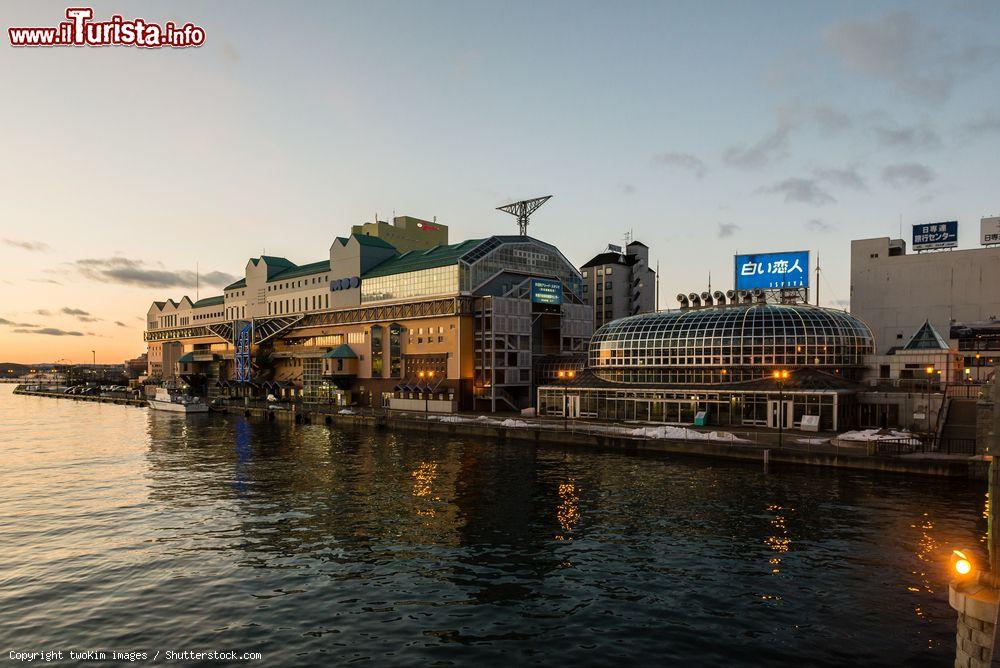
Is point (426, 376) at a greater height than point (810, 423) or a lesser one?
greater

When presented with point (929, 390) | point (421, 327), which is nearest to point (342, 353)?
point (421, 327)

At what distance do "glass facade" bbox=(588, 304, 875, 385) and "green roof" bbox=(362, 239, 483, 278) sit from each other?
139 ft

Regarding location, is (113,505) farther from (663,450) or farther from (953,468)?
(953,468)

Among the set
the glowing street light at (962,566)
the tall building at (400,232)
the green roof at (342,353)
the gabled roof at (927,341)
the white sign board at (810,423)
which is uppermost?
the tall building at (400,232)

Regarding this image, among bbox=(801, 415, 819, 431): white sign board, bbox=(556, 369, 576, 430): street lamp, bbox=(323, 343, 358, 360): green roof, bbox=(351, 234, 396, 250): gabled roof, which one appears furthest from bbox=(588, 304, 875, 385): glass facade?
bbox=(351, 234, 396, 250): gabled roof

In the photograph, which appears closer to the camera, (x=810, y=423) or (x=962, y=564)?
(x=962, y=564)

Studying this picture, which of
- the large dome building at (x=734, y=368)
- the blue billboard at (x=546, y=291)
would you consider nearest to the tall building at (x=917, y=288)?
the large dome building at (x=734, y=368)

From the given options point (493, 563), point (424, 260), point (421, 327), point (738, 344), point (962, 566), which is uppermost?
point (424, 260)

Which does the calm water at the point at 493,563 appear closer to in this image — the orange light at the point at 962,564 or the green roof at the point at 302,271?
the orange light at the point at 962,564

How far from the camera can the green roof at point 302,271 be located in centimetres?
15662

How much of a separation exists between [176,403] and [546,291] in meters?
98.9

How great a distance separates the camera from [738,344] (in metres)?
89.9

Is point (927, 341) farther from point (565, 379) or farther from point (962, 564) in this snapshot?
point (962, 564)

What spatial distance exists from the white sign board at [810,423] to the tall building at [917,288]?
66.8 metres
